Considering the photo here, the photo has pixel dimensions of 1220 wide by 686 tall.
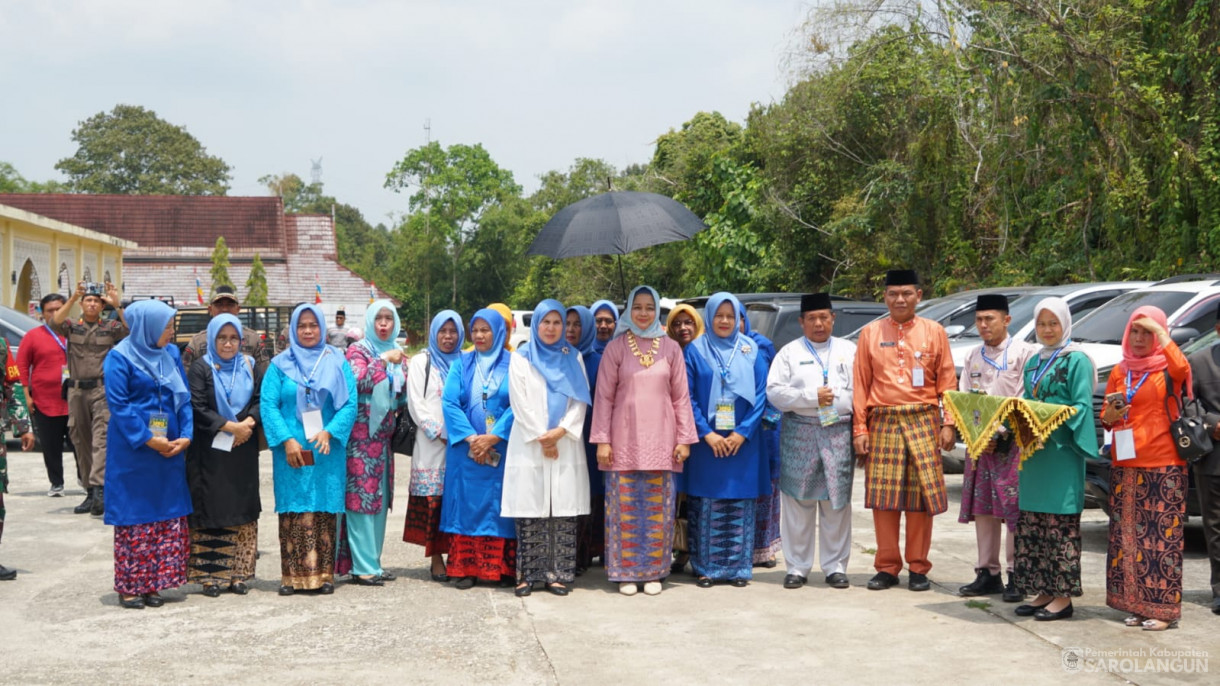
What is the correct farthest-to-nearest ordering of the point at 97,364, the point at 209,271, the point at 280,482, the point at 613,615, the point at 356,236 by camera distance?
1. the point at 356,236
2. the point at 209,271
3. the point at 97,364
4. the point at 280,482
5. the point at 613,615

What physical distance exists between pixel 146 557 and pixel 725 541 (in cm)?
346

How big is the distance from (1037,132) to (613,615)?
12.4 metres

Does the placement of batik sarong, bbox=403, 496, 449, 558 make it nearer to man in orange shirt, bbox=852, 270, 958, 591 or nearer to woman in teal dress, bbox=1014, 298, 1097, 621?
man in orange shirt, bbox=852, 270, 958, 591

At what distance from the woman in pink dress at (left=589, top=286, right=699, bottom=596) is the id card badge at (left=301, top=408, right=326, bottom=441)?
166 centimetres

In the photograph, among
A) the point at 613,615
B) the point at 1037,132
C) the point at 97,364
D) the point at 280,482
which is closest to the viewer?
the point at 613,615

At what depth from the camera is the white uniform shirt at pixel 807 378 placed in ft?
23.3

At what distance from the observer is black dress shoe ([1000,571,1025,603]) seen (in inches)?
259

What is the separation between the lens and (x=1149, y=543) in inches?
235

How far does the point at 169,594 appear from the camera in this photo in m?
6.94

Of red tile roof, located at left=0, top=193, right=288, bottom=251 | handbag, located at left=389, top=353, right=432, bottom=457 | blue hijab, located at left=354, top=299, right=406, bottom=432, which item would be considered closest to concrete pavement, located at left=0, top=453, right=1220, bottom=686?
handbag, located at left=389, top=353, right=432, bottom=457

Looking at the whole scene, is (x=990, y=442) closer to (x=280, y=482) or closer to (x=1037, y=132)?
(x=280, y=482)

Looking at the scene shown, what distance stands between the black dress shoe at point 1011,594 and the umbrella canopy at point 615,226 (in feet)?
9.53

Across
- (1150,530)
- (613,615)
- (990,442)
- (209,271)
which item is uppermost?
(209,271)

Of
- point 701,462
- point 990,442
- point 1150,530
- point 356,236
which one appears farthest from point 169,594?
point 356,236
